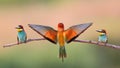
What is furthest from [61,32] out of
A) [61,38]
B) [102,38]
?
[102,38]

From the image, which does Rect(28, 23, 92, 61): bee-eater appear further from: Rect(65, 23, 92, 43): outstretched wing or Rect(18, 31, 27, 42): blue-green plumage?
Rect(18, 31, 27, 42): blue-green plumage

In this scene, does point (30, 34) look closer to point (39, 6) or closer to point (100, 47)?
point (39, 6)

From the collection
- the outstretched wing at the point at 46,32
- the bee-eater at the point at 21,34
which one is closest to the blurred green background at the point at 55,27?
the bee-eater at the point at 21,34

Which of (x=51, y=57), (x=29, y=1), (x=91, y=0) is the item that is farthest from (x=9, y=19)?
(x=91, y=0)

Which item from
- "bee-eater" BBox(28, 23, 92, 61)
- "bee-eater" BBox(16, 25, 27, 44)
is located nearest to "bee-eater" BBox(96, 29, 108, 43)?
"bee-eater" BBox(28, 23, 92, 61)

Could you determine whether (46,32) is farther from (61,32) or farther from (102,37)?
(102,37)
